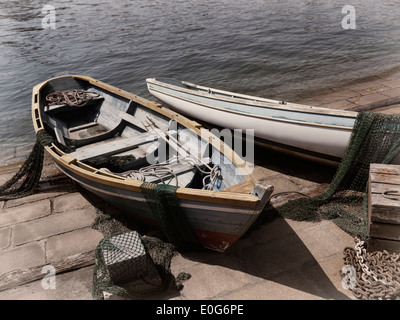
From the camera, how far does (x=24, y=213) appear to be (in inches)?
284

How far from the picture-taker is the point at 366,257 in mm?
5066

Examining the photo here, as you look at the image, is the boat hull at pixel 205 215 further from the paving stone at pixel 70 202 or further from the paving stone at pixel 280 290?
the paving stone at pixel 70 202

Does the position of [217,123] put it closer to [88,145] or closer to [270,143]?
[270,143]

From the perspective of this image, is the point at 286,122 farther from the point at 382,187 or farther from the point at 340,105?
the point at 340,105

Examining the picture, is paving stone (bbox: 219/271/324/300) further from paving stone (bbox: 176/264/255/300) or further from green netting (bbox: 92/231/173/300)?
green netting (bbox: 92/231/173/300)


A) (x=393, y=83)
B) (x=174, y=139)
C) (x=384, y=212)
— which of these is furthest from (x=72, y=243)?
(x=393, y=83)

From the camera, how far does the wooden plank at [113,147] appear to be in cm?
741

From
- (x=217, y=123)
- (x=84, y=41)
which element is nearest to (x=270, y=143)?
(x=217, y=123)

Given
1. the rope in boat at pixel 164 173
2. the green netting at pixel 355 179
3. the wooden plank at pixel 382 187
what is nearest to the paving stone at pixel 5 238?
the rope in boat at pixel 164 173

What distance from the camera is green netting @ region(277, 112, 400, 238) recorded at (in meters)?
6.08

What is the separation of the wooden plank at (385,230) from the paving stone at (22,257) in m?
5.50

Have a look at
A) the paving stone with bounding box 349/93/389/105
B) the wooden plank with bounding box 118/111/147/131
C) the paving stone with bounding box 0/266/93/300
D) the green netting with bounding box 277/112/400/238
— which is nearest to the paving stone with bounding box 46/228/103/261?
the paving stone with bounding box 0/266/93/300

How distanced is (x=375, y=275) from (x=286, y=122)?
3.80 m

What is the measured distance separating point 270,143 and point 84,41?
20.6m
